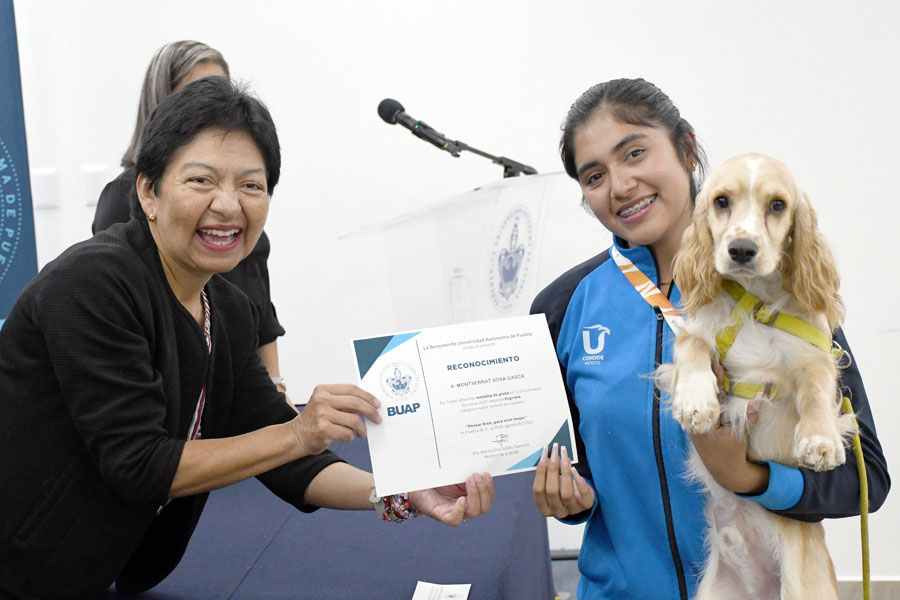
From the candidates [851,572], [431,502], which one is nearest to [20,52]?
[431,502]

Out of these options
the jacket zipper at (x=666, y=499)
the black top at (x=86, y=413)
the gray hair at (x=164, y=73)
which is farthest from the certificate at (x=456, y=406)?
the gray hair at (x=164, y=73)

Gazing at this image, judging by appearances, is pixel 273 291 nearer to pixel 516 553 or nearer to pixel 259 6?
→ pixel 259 6

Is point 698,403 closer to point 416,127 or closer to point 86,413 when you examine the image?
point 86,413

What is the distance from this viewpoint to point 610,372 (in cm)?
129

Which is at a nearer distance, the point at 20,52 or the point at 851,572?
the point at 851,572

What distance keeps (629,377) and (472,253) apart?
1332 millimetres

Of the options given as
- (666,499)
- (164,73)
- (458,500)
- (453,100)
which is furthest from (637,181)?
(453,100)

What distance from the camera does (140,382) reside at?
1.24m

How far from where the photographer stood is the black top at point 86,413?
1.21 m

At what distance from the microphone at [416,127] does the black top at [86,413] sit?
3.98 feet

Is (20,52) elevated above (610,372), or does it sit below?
above

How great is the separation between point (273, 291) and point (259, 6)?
4.43 ft

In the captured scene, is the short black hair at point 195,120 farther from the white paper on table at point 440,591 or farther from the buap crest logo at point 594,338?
the white paper on table at point 440,591

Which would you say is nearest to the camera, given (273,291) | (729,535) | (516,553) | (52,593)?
(729,535)
